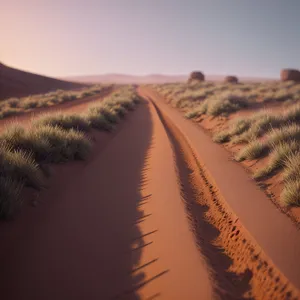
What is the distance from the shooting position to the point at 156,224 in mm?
3576

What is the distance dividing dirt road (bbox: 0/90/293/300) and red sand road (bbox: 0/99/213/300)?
12 millimetres

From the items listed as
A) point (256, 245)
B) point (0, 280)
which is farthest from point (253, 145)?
point (0, 280)

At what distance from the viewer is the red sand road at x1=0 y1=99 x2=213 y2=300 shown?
7.95 ft

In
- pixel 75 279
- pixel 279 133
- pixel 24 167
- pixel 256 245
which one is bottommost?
pixel 75 279

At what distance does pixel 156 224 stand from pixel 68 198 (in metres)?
1.88

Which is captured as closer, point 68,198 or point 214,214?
point 214,214

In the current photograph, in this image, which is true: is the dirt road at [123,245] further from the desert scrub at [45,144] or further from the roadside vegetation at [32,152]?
the desert scrub at [45,144]

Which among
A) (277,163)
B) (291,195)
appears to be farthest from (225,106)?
(291,195)

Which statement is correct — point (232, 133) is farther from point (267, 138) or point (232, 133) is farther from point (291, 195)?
point (291, 195)

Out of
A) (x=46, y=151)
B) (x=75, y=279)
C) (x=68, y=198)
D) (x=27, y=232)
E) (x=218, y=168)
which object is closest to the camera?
(x=75, y=279)

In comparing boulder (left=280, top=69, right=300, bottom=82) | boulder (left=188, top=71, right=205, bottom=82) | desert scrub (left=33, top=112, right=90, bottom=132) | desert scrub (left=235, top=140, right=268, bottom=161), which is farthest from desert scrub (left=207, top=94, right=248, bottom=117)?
boulder (left=188, top=71, right=205, bottom=82)

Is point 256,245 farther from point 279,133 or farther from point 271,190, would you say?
point 279,133

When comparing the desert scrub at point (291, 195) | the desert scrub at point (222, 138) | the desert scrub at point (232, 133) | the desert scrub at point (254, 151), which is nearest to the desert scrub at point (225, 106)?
the desert scrub at point (232, 133)

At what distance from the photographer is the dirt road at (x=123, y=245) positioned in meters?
2.41
